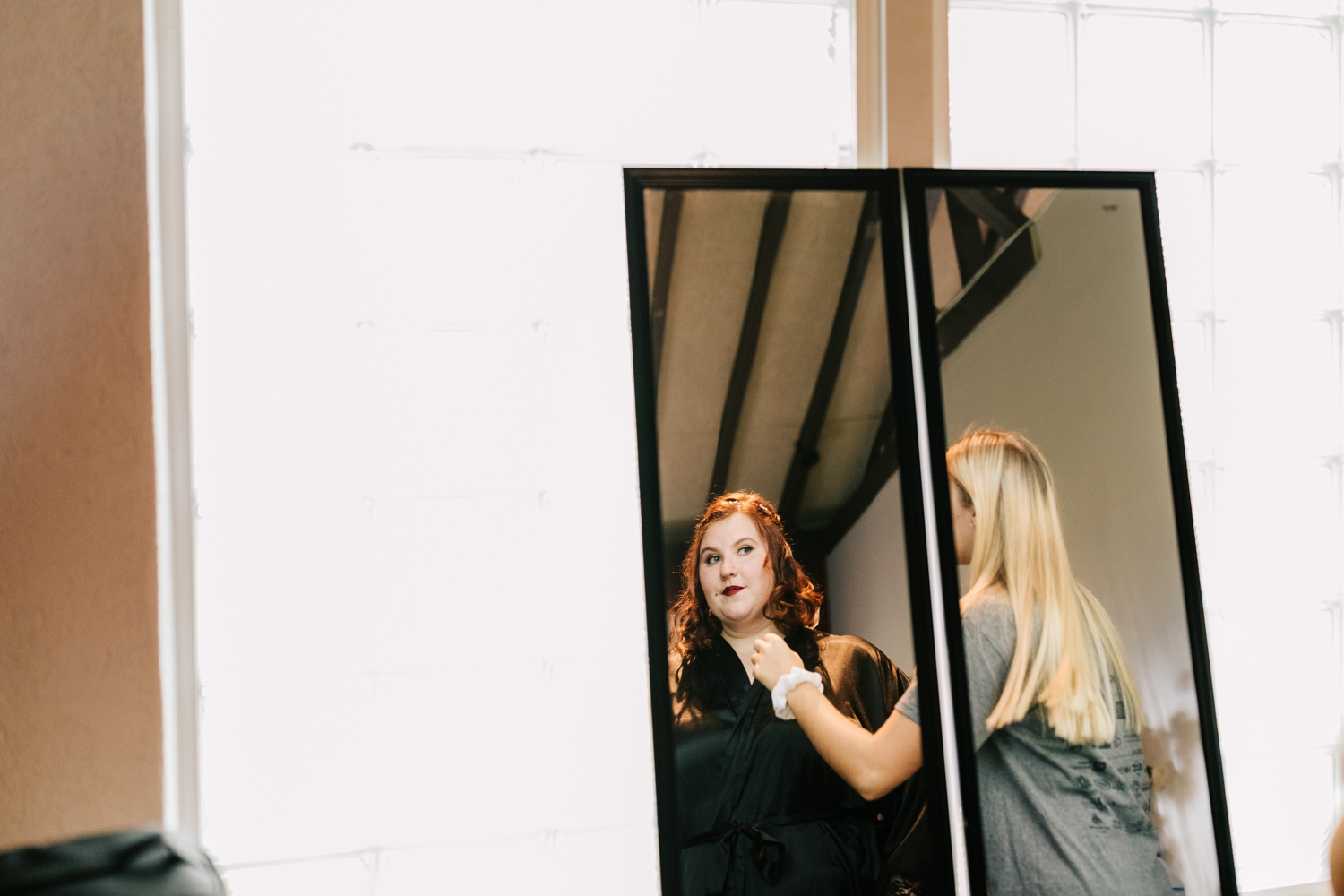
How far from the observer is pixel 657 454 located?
1.40 m

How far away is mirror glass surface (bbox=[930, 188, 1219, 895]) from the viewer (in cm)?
144

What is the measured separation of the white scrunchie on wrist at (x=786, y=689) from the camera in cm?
140

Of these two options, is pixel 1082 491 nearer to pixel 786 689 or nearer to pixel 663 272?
pixel 786 689

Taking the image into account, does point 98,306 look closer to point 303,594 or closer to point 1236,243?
point 303,594

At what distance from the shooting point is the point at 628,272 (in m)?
1.41

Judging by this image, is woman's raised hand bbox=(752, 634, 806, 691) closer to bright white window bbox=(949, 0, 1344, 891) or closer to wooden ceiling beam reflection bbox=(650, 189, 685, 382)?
wooden ceiling beam reflection bbox=(650, 189, 685, 382)

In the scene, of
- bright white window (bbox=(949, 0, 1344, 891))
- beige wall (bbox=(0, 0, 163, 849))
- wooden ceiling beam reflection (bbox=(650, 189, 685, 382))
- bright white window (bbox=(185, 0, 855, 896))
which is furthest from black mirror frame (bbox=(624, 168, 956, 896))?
beige wall (bbox=(0, 0, 163, 849))

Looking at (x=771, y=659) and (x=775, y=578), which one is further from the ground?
(x=775, y=578)

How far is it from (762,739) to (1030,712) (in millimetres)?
513

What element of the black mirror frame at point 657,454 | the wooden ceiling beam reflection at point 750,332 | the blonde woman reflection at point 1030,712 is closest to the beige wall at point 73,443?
the black mirror frame at point 657,454

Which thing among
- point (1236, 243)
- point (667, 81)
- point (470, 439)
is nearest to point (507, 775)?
point (470, 439)

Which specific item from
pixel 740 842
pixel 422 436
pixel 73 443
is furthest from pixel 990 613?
pixel 73 443

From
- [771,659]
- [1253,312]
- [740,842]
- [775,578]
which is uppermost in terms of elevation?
[1253,312]

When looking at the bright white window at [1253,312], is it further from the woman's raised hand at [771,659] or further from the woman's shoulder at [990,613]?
the woman's raised hand at [771,659]
